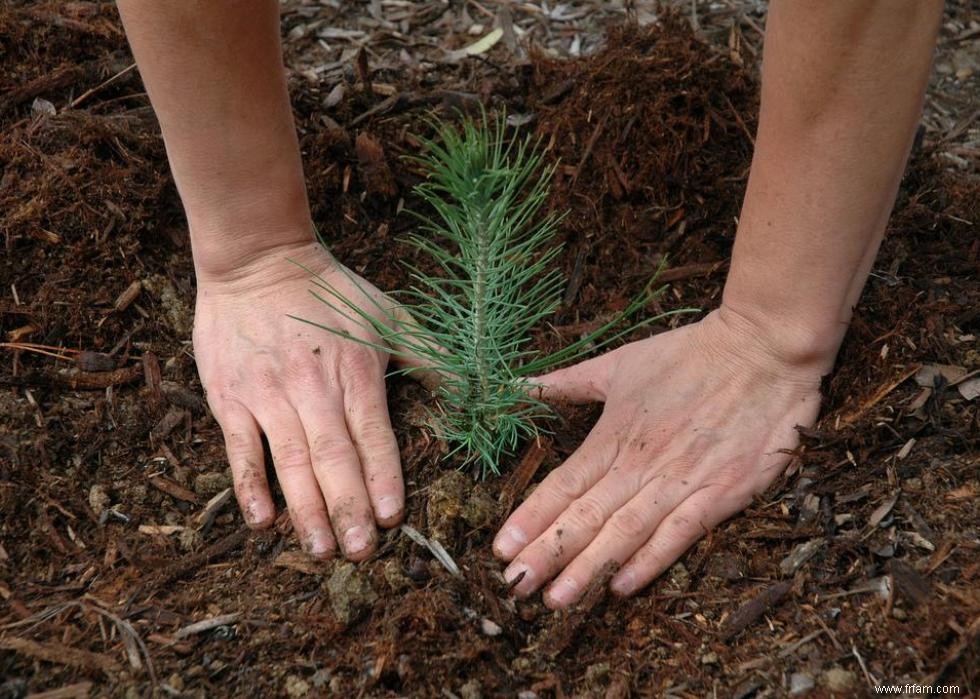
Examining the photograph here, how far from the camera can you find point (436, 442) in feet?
6.18

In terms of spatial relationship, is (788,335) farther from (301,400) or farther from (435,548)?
(301,400)

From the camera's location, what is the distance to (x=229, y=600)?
1.68 meters

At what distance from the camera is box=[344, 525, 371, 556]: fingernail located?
5.61 ft

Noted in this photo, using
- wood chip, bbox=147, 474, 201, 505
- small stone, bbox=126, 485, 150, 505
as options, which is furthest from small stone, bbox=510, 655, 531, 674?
small stone, bbox=126, 485, 150, 505

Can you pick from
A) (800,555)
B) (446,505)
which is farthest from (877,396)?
(446,505)

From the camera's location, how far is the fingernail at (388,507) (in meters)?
1.75

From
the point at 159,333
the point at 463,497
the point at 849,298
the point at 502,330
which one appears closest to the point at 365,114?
the point at 159,333

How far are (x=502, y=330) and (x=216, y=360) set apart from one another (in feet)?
2.16

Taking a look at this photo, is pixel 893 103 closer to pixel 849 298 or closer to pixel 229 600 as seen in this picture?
pixel 849 298

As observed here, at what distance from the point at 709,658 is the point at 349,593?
2.09ft

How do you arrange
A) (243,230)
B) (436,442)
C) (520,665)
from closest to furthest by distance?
1. (520,665)
2. (436,442)
3. (243,230)

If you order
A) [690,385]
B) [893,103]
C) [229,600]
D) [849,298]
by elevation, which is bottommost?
[229,600]

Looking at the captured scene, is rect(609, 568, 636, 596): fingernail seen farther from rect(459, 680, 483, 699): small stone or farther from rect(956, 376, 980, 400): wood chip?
rect(956, 376, 980, 400): wood chip

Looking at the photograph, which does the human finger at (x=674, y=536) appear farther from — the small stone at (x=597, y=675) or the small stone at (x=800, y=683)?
the small stone at (x=800, y=683)
